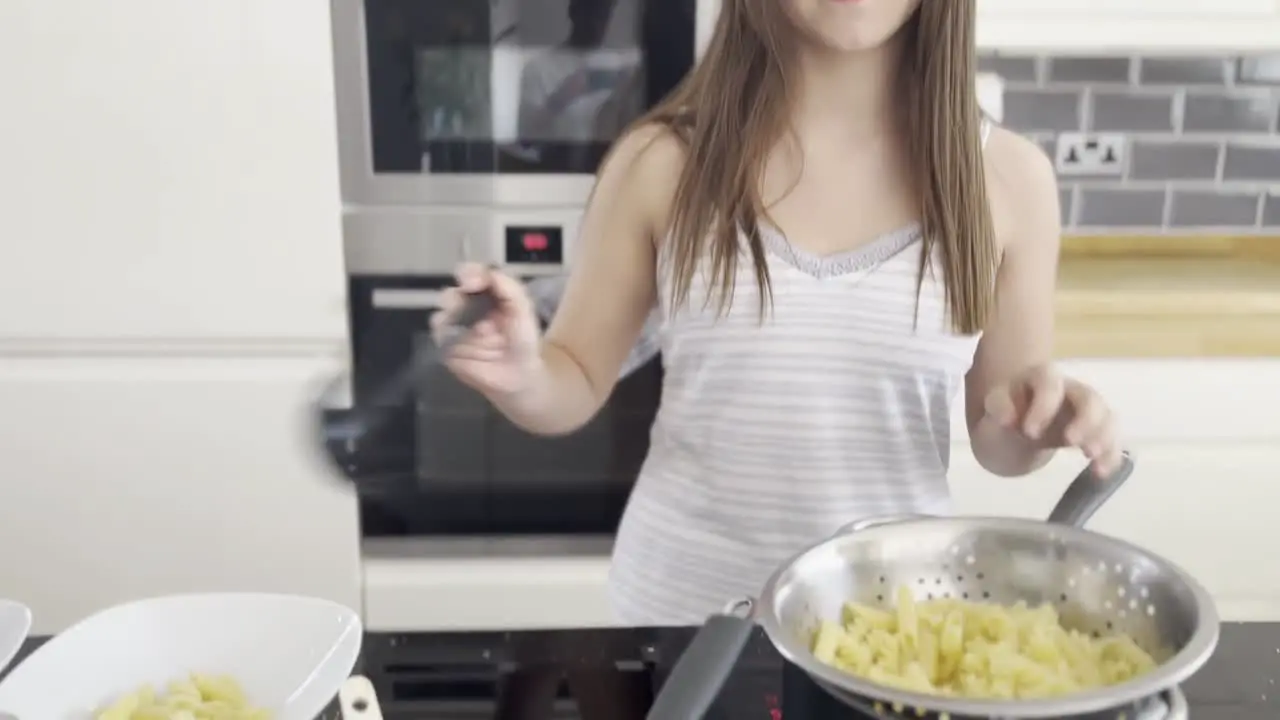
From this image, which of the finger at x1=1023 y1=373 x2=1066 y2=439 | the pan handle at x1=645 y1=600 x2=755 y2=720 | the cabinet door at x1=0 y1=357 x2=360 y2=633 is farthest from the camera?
the cabinet door at x1=0 y1=357 x2=360 y2=633

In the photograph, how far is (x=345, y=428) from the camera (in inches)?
70.4

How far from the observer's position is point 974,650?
59 cm

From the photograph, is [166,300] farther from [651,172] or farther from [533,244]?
[651,172]

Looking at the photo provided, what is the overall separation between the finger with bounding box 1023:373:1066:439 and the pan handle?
251 millimetres

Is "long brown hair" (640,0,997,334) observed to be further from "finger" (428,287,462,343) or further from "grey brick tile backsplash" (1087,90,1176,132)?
"grey brick tile backsplash" (1087,90,1176,132)

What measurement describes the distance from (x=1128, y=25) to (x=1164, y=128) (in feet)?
1.22

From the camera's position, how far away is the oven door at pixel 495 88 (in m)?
1.42

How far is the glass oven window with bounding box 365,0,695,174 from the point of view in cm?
142

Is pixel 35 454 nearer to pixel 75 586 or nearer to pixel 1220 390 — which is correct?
pixel 75 586

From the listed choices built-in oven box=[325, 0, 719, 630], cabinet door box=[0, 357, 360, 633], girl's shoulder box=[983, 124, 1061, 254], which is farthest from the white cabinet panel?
cabinet door box=[0, 357, 360, 633]

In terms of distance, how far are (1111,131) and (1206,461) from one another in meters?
0.52

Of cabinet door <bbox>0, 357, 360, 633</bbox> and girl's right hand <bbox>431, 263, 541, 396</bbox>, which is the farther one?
cabinet door <bbox>0, 357, 360, 633</bbox>

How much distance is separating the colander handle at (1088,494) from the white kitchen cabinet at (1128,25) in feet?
3.07

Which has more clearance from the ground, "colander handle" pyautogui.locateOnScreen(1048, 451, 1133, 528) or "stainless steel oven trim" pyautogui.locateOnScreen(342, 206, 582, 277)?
"stainless steel oven trim" pyautogui.locateOnScreen(342, 206, 582, 277)
